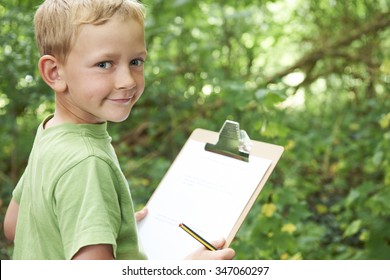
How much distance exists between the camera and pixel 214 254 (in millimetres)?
1548

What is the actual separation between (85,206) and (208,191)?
1.68 ft

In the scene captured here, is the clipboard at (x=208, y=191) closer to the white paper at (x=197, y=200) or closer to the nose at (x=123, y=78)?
the white paper at (x=197, y=200)

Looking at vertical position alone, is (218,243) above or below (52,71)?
below

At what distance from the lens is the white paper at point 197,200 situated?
5.48 feet

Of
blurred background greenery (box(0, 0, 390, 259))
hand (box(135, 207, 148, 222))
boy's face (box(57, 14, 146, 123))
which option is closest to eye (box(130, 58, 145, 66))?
boy's face (box(57, 14, 146, 123))

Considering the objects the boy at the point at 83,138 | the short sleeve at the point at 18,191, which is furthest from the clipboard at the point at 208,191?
the short sleeve at the point at 18,191

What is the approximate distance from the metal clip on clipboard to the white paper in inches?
0.7

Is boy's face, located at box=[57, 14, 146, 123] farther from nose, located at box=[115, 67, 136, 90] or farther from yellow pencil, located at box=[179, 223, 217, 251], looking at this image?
yellow pencil, located at box=[179, 223, 217, 251]

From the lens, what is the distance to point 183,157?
6.09ft

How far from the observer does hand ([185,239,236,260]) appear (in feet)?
5.05

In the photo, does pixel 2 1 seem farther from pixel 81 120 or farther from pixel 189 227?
pixel 189 227

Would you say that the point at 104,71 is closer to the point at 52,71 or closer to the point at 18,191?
the point at 52,71

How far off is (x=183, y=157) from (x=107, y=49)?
0.54m

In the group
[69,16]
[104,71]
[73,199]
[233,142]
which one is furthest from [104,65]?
[233,142]
